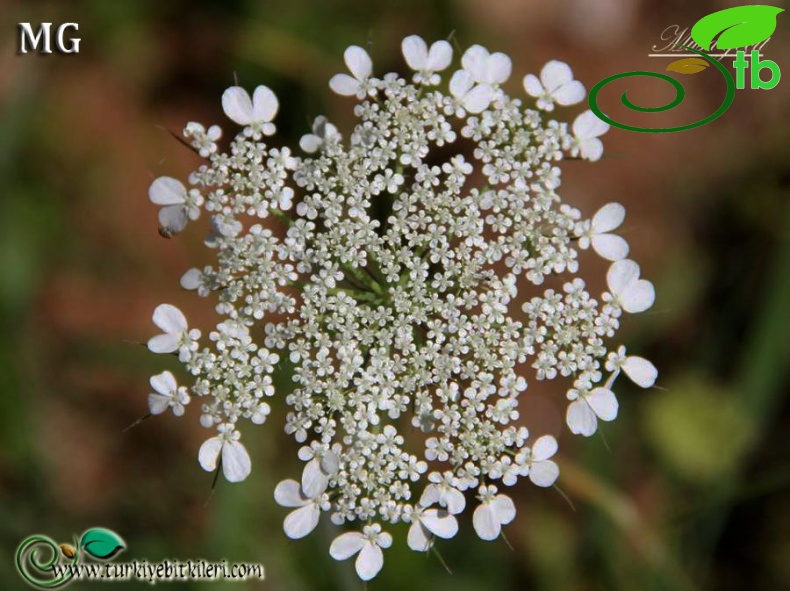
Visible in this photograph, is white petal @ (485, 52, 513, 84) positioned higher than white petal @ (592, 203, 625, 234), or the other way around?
white petal @ (485, 52, 513, 84)

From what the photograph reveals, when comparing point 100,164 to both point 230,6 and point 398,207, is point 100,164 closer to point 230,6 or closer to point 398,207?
point 230,6

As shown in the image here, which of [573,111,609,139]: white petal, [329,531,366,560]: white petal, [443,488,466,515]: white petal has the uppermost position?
[573,111,609,139]: white petal

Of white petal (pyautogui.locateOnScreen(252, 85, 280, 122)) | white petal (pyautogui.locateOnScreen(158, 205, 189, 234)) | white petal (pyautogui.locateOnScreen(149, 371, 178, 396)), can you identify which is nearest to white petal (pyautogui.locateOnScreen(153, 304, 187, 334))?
white petal (pyautogui.locateOnScreen(149, 371, 178, 396))

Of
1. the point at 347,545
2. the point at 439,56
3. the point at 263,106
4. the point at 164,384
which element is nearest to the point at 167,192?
the point at 263,106

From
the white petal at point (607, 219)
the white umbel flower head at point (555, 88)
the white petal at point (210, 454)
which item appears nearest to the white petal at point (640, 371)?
the white petal at point (607, 219)

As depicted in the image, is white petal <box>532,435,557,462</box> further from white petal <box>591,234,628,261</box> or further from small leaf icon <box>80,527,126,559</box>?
small leaf icon <box>80,527,126,559</box>

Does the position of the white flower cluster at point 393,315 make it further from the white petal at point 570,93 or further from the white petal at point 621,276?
the white petal at point 570,93

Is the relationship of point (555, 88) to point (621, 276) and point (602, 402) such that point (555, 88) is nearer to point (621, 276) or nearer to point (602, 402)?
point (621, 276)
